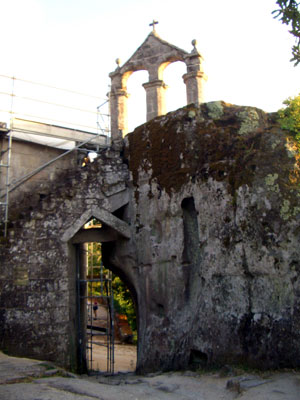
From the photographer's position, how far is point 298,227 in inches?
315

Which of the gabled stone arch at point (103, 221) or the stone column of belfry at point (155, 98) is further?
the stone column of belfry at point (155, 98)

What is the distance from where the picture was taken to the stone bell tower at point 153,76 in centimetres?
1149

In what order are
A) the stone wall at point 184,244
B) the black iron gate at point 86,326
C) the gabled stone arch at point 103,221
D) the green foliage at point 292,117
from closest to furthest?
the stone wall at point 184,244, the green foliage at point 292,117, the gabled stone arch at point 103,221, the black iron gate at point 86,326

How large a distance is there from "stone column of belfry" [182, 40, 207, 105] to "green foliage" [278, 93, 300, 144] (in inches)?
112

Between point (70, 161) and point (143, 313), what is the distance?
4.61 meters

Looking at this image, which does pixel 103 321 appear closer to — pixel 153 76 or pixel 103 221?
pixel 103 221

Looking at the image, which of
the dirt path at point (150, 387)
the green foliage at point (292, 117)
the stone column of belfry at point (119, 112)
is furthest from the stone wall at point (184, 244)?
the stone column of belfry at point (119, 112)

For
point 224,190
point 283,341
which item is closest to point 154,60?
point 224,190

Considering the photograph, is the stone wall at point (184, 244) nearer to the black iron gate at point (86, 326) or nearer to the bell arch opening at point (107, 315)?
the bell arch opening at point (107, 315)

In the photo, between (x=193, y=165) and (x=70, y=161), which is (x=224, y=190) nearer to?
(x=193, y=165)

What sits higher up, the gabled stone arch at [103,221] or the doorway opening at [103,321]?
the gabled stone arch at [103,221]

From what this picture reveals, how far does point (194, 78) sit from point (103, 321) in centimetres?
1336

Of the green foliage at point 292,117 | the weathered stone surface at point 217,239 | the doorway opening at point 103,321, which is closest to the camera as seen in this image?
the weathered stone surface at point 217,239

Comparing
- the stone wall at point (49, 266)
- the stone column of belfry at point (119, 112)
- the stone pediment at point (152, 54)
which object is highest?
the stone pediment at point (152, 54)
